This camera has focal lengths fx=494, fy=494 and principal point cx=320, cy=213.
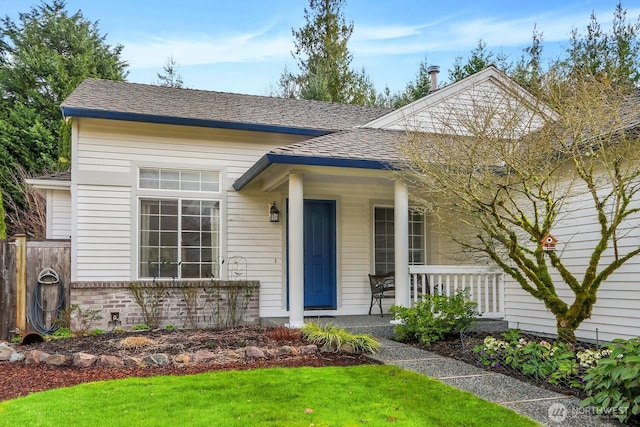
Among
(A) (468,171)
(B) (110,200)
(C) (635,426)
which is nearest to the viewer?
(C) (635,426)

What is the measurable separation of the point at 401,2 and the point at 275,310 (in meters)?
9.73

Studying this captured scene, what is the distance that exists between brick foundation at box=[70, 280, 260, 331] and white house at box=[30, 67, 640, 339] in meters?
0.05

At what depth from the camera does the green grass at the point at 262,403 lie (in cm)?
361

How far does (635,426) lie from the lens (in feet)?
11.6

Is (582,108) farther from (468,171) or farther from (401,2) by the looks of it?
(401,2)

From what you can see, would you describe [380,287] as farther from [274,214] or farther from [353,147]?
[353,147]

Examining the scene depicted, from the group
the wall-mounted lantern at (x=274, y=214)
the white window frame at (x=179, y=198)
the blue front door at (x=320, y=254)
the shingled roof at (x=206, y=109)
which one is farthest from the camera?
the blue front door at (x=320, y=254)

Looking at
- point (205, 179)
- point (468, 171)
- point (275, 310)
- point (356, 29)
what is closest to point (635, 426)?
point (468, 171)

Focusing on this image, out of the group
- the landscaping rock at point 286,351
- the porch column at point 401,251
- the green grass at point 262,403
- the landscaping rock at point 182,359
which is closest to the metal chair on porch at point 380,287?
the porch column at point 401,251

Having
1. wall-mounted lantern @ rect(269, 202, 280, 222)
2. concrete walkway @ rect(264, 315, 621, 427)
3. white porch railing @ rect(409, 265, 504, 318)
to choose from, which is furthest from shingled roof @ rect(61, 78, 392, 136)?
concrete walkway @ rect(264, 315, 621, 427)

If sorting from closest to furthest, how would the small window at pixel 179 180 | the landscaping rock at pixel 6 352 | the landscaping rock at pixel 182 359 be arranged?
the landscaping rock at pixel 182 359
the landscaping rock at pixel 6 352
the small window at pixel 179 180

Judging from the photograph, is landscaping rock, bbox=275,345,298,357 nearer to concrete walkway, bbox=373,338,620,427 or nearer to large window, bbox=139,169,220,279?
concrete walkway, bbox=373,338,620,427

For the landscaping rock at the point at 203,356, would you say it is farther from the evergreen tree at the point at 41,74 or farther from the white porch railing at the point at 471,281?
the evergreen tree at the point at 41,74

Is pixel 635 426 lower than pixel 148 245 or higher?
lower
